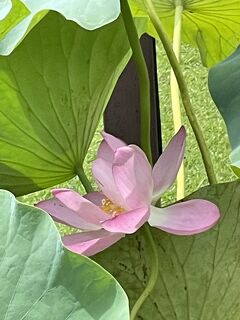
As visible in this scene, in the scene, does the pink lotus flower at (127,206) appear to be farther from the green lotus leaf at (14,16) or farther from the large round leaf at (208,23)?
the large round leaf at (208,23)

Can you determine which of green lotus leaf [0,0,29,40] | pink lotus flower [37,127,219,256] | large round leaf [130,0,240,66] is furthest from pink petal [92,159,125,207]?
large round leaf [130,0,240,66]

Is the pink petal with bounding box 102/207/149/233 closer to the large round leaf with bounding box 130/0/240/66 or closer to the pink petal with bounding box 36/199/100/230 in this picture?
the pink petal with bounding box 36/199/100/230

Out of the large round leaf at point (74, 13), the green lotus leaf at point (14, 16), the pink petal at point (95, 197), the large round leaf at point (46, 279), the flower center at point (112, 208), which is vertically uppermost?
the large round leaf at point (74, 13)

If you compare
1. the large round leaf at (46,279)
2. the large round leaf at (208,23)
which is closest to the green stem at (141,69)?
the large round leaf at (46,279)

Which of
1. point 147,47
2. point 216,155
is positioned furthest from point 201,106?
point 147,47

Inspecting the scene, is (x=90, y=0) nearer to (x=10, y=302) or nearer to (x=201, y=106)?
(x=10, y=302)

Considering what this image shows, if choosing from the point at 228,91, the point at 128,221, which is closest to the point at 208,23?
the point at 228,91

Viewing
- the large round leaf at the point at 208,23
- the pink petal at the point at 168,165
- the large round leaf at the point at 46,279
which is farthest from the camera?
the large round leaf at the point at 208,23
